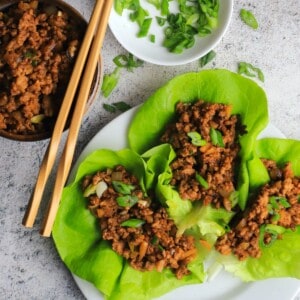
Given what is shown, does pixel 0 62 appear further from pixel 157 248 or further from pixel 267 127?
pixel 267 127

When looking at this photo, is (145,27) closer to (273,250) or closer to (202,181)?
(202,181)

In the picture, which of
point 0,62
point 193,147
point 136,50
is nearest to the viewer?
point 0,62

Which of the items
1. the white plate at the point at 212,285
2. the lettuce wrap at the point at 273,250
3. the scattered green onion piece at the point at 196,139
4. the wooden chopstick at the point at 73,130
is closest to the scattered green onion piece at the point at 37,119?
the wooden chopstick at the point at 73,130

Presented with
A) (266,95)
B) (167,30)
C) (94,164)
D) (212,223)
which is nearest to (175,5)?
(167,30)

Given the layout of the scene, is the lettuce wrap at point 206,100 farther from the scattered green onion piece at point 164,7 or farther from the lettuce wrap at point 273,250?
the scattered green onion piece at point 164,7

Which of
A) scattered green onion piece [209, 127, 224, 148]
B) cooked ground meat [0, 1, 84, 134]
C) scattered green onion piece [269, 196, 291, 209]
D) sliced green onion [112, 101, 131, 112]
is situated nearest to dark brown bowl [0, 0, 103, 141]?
cooked ground meat [0, 1, 84, 134]

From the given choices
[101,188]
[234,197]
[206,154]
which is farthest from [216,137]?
[101,188]
